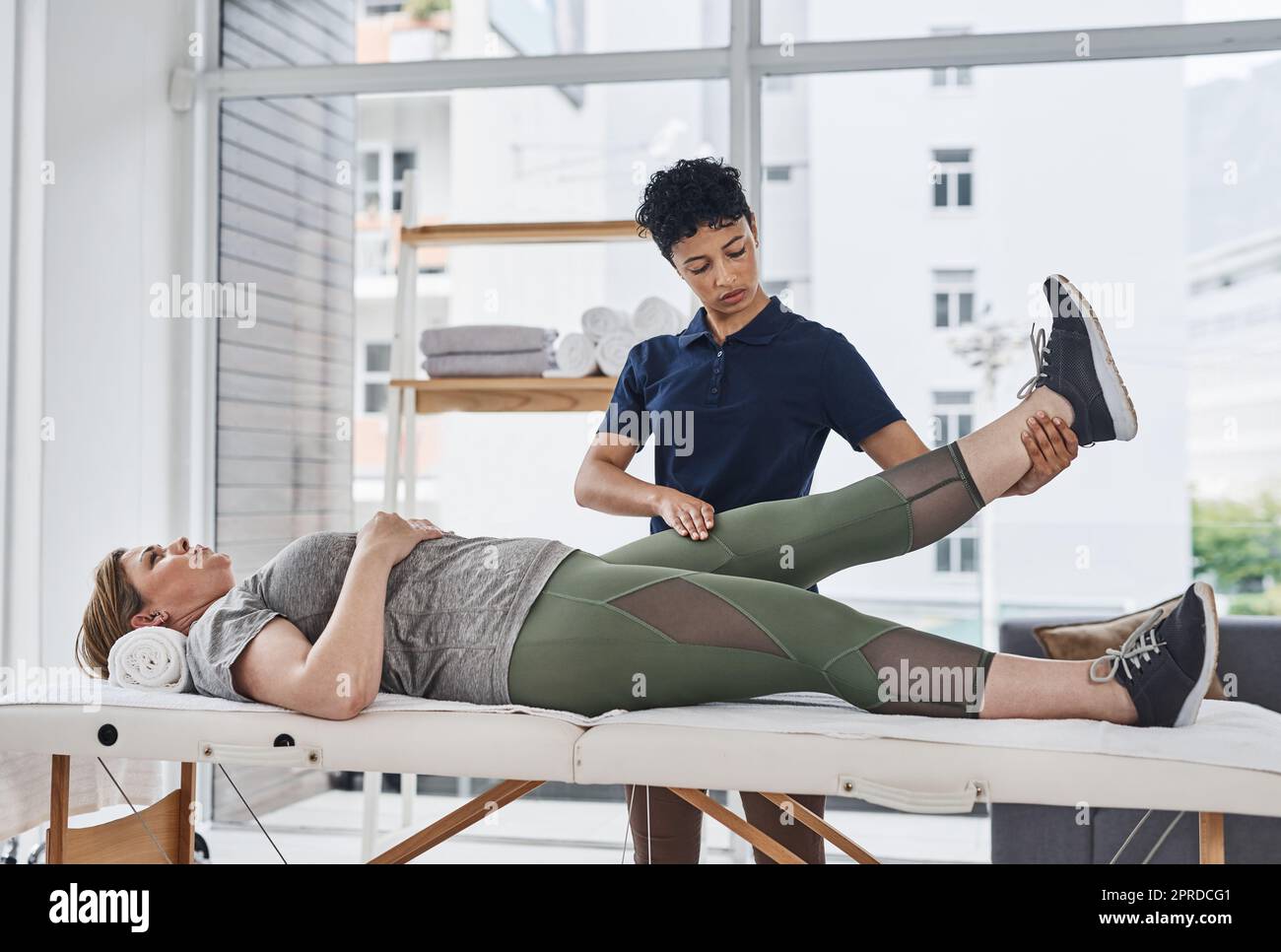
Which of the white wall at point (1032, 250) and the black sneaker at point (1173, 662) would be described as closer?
the black sneaker at point (1173, 662)

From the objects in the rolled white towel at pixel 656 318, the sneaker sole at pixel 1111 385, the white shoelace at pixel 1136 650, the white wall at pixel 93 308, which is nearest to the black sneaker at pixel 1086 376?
the sneaker sole at pixel 1111 385

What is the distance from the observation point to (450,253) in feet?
10.1

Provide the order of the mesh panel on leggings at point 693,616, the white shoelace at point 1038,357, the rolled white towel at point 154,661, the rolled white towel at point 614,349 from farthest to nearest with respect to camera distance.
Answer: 1. the rolled white towel at point 614,349
2. the rolled white towel at point 154,661
3. the white shoelace at point 1038,357
4. the mesh panel on leggings at point 693,616

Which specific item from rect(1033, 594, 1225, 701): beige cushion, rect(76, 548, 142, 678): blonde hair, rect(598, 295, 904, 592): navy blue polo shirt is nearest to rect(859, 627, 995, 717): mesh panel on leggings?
rect(598, 295, 904, 592): navy blue polo shirt

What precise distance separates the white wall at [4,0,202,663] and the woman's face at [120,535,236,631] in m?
0.90

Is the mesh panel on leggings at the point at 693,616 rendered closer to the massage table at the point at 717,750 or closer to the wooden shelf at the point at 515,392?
the massage table at the point at 717,750

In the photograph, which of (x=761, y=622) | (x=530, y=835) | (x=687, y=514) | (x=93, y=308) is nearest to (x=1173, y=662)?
(x=761, y=622)

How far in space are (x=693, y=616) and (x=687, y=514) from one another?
204mm

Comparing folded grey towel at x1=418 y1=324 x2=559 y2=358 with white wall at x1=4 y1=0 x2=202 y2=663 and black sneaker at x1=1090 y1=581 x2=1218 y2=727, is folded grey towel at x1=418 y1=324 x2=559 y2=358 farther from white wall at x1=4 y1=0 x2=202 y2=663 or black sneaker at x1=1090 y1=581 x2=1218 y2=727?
black sneaker at x1=1090 y1=581 x2=1218 y2=727

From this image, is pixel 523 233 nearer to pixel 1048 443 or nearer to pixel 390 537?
pixel 390 537

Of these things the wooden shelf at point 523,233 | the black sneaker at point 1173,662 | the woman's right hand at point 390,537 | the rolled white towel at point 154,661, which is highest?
the wooden shelf at point 523,233

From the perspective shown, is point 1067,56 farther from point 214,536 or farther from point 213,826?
point 213,826

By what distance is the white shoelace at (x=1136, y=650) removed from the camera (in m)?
1.37

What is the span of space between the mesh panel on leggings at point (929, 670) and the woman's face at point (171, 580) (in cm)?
105
